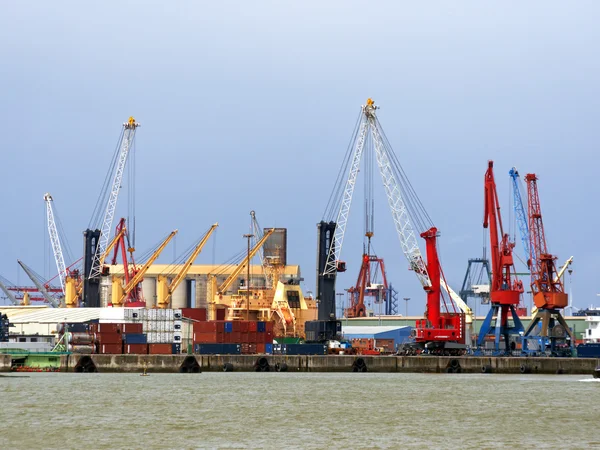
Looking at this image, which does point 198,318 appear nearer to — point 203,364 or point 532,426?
point 203,364

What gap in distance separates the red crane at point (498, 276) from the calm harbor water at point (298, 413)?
83.6ft

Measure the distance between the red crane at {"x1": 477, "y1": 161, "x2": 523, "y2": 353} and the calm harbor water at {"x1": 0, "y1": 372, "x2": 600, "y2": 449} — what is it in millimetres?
25494

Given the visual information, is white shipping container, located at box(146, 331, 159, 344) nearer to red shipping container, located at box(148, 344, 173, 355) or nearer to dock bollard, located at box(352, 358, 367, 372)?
red shipping container, located at box(148, 344, 173, 355)

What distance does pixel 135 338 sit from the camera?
4513 inches

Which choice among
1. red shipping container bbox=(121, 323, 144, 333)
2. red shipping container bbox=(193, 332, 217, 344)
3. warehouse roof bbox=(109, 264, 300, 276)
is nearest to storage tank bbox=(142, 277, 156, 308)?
warehouse roof bbox=(109, 264, 300, 276)

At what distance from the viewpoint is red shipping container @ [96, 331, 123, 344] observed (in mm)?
112438

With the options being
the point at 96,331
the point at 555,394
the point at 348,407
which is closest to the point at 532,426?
the point at 348,407

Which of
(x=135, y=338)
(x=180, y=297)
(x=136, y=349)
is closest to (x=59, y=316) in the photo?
(x=135, y=338)

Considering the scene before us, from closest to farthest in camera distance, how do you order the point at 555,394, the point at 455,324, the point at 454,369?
the point at 555,394, the point at 454,369, the point at 455,324

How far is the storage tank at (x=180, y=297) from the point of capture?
186 metres

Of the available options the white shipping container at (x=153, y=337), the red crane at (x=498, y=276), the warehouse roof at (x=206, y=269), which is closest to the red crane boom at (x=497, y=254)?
the red crane at (x=498, y=276)

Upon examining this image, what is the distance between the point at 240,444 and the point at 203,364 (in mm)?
57154

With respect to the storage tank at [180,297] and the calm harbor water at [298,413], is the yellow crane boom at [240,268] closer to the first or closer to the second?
the storage tank at [180,297]

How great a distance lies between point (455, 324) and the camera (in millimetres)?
112938
